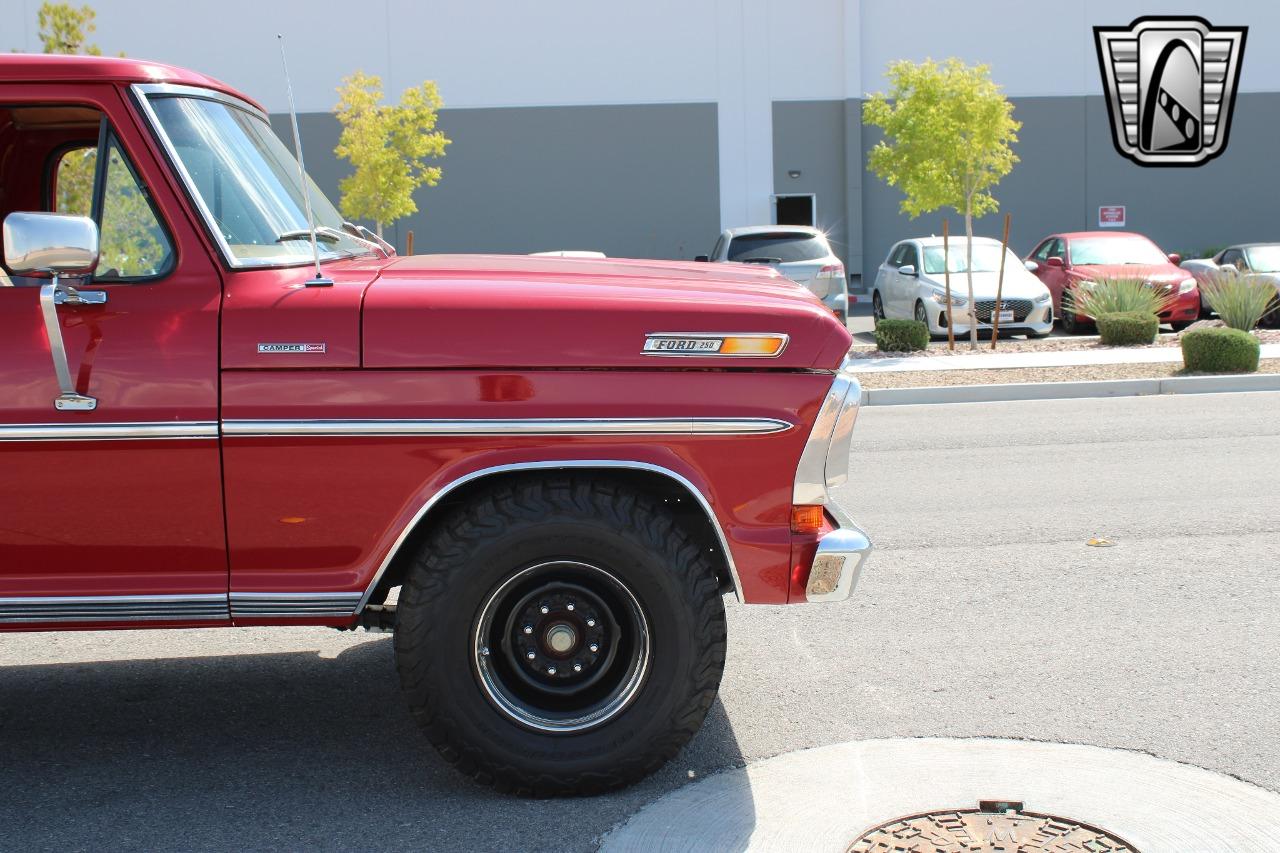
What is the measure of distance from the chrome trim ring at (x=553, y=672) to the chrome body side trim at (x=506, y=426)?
40 centimetres

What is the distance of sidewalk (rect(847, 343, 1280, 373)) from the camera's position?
1664cm

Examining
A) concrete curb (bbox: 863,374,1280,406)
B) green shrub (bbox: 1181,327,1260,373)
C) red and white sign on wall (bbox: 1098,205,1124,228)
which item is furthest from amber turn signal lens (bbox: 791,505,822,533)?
red and white sign on wall (bbox: 1098,205,1124,228)

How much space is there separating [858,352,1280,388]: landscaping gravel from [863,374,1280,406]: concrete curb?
25cm

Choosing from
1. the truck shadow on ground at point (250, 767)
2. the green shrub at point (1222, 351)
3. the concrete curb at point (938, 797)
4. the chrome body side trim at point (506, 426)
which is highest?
the chrome body side trim at point (506, 426)

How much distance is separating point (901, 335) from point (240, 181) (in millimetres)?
15200

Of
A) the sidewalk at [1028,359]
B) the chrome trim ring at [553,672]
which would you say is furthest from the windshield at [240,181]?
the sidewalk at [1028,359]

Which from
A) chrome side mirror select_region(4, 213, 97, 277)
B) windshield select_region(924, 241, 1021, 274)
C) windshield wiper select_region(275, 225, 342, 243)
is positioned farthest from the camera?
windshield select_region(924, 241, 1021, 274)

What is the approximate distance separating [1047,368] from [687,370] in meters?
13.2

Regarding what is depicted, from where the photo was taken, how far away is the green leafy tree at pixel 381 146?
23.9 m

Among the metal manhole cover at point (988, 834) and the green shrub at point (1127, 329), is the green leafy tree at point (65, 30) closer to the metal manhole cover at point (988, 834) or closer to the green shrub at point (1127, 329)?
the metal manhole cover at point (988, 834)

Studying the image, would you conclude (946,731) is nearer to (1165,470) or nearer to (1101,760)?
(1101,760)

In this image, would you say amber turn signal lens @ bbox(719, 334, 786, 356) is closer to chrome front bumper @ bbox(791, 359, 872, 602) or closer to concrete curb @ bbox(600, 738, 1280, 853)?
chrome front bumper @ bbox(791, 359, 872, 602)

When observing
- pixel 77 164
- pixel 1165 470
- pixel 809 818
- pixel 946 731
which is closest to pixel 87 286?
pixel 77 164

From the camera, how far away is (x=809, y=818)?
3.90m
